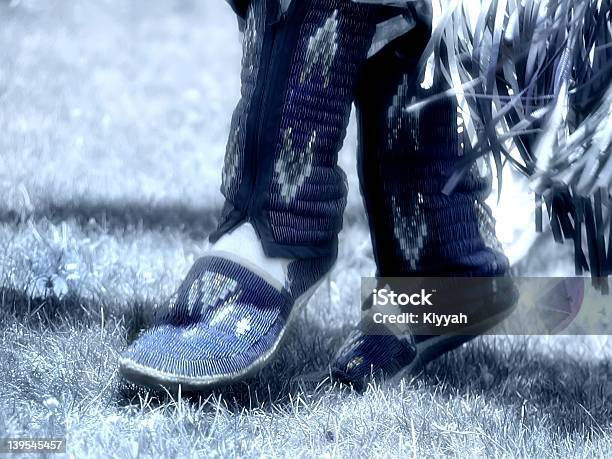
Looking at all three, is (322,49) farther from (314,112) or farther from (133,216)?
(133,216)

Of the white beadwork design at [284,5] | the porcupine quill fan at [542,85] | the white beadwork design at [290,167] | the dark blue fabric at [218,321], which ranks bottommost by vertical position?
the dark blue fabric at [218,321]

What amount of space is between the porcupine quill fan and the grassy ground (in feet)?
0.74

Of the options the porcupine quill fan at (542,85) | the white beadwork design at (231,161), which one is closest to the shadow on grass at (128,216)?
the white beadwork design at (231,161)

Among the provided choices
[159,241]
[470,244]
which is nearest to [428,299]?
[470,244]

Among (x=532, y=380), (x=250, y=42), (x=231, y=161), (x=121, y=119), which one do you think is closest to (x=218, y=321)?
(x=231, y=161)

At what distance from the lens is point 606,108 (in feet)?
2.69

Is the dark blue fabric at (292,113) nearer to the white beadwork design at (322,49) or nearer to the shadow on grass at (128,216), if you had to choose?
the white beadwork design at (322,49)

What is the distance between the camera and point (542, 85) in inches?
33.8

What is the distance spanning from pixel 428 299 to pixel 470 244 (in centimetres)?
8

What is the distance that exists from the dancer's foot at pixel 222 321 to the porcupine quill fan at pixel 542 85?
7.7 inches

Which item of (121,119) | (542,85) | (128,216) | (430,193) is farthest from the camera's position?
(121,119)

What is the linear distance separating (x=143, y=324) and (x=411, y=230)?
1.09ft

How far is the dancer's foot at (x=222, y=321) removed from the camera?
86cm

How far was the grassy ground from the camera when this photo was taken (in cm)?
86
